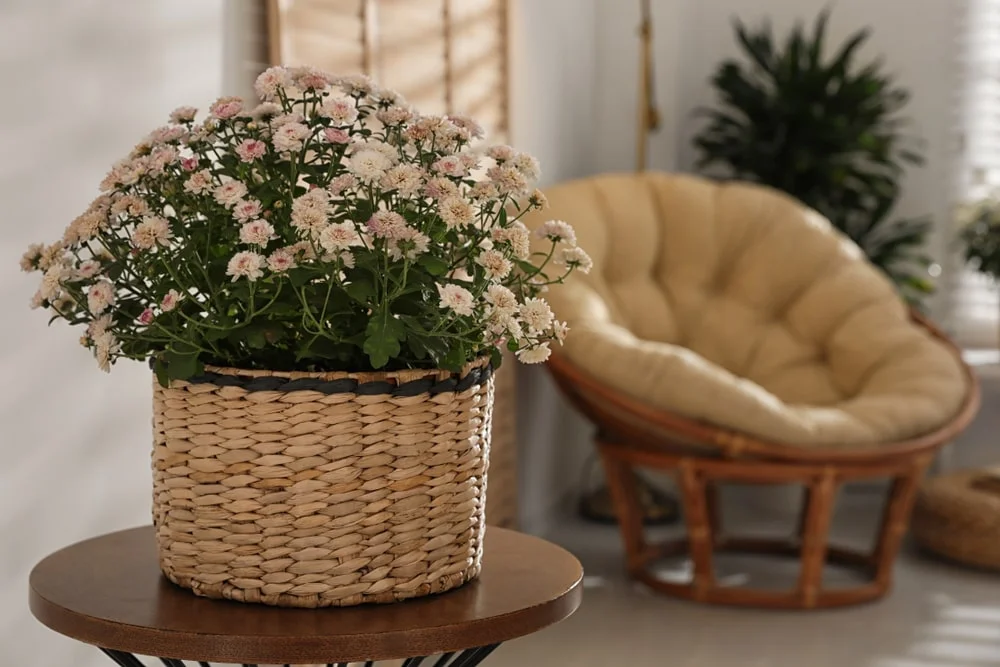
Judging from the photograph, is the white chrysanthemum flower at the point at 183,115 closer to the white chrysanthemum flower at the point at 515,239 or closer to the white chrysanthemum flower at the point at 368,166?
the white chrysanthemum flower at the point at 368,166

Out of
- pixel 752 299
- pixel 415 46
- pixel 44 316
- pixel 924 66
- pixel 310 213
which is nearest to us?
pixel 310 213

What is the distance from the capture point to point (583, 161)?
4.12 m

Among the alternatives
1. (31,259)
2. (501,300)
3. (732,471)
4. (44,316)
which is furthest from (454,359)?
(732,471)

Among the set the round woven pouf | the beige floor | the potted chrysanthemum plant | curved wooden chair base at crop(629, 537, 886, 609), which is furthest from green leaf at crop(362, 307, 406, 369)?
the round woven pouf

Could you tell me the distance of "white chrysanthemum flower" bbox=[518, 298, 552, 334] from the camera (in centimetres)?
107

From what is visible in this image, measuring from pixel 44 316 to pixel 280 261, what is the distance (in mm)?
589

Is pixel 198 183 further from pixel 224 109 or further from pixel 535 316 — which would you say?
pixel 535 316

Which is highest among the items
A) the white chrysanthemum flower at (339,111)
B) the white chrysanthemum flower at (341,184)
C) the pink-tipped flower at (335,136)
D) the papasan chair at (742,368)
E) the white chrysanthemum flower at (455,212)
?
the white chrysanthemum flower at (339,111)

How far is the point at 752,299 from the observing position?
3.46m

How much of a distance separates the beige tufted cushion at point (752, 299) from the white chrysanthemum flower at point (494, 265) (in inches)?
73.6

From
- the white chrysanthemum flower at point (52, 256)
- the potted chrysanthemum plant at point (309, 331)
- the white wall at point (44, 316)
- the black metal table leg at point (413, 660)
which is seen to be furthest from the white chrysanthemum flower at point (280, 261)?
the white wall at point (44, 316)

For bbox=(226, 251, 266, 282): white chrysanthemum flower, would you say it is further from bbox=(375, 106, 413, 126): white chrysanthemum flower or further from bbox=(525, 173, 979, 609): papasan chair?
bbox=(525, 173, 979, 609): papasan chair

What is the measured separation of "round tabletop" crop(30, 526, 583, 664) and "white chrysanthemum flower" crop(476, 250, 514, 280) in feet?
0.94

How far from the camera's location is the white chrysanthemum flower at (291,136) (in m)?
1.02
